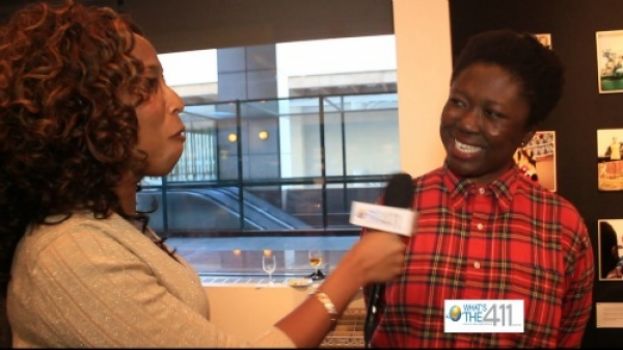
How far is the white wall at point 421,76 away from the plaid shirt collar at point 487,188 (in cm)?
82

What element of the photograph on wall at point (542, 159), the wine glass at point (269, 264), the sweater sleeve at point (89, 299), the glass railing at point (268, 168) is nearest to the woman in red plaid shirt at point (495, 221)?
the sweater sleeve at point (89, 299)

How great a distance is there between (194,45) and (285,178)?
6.38ft

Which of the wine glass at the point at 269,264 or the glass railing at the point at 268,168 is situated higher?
the glass railing at the point at 268,168

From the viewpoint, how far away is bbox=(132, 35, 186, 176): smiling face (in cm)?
95

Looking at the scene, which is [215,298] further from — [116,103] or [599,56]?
[599,56]

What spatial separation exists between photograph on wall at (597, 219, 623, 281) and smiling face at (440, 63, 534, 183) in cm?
95

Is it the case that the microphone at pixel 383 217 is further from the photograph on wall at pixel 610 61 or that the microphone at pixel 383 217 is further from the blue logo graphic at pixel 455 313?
the photograph on wall at pixel 610 61

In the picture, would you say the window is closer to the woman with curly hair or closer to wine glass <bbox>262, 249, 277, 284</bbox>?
wine glass <bbox>262, 249, 277, 284</bbox>

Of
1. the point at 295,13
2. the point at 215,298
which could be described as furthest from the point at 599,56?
the point at 215,298

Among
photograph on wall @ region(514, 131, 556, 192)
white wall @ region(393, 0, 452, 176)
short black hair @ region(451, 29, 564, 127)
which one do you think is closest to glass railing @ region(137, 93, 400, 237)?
white wall @ region(393, 0, 452, 176)

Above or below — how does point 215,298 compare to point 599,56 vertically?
below

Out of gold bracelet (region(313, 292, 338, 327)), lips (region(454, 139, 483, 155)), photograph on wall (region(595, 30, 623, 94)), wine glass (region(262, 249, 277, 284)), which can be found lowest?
wine glass (region(262, 249, 277, 284))

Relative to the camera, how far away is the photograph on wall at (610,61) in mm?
1768

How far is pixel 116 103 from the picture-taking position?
0.87m
